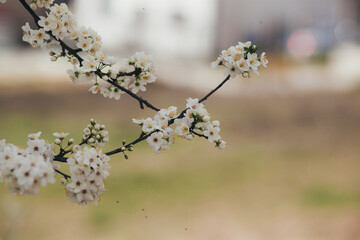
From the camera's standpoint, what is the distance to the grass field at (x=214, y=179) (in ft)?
19.9

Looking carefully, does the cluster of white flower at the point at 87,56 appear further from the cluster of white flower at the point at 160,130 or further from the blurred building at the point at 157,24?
the blurred building at the point at 157,24

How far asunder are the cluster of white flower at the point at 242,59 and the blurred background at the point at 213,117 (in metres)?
3.28

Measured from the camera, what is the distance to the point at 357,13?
24531 millimetres

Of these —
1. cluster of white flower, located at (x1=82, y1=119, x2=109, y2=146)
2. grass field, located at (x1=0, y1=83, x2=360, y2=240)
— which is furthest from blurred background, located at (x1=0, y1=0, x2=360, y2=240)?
cluster of white flower, located at (x1=82, y1=119, x2=109, y2=146)

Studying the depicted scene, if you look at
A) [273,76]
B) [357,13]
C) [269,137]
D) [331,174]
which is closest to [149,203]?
[331,174]

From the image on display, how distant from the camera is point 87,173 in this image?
1.52 metres

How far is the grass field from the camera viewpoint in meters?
6.06

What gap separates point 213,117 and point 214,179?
3.97 m

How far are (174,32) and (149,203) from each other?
15.0 m

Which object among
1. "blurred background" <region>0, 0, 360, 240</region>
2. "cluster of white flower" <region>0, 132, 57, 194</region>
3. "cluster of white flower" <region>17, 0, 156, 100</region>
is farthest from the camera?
"blurred background" <region>0, 0, 360, 240</region>

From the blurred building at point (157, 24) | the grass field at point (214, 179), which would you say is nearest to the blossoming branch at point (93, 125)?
the grass field at point (214, 179)

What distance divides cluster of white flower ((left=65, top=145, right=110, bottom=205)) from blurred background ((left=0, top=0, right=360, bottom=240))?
119 inches

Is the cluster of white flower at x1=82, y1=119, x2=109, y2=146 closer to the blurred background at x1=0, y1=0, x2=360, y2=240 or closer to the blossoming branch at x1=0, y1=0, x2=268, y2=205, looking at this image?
the blossoming branch at x1=0, y1=0, x2=268, y2=205

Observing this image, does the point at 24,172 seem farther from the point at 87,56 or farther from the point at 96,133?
the point at 87,56
